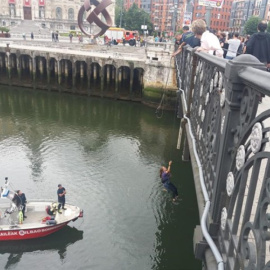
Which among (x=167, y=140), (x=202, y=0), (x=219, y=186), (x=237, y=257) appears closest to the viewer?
(x=237, y=257)

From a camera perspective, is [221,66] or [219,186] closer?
[219,186]

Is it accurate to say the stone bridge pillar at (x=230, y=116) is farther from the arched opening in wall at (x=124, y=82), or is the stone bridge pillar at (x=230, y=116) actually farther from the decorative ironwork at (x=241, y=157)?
the arched opening in wall at (x=124, y=82)

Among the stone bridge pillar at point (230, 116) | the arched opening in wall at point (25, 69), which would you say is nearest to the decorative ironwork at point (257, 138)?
the stone bridge pillar at point (230, 116)

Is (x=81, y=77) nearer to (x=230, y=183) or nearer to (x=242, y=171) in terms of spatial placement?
(x=230, y=183)

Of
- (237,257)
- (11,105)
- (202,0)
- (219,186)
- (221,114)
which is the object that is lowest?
(11,105)

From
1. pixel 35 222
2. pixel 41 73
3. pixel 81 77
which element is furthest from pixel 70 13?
pixel 35 222

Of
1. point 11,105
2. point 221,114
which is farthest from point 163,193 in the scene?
point 11,105

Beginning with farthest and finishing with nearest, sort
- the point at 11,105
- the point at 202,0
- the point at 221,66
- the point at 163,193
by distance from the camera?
1. the point at 11,105
2. the point at 163,193
3. the point at 202,0
4. the point at 221,66

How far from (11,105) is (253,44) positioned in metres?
26.2

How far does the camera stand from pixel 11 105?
1157 inches

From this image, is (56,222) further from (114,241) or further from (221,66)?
(221,66)

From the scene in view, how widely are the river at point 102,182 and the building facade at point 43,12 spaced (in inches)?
2848

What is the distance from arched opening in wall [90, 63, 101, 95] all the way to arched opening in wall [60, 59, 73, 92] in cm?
273

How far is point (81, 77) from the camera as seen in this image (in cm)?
3456
